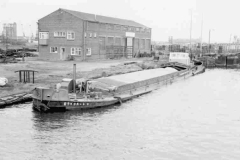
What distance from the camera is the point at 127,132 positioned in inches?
810

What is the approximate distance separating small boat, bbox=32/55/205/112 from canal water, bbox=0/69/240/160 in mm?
720

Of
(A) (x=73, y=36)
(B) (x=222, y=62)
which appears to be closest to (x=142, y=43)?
(B) (x=222, y=62)

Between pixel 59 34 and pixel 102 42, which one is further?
pixel 102 42

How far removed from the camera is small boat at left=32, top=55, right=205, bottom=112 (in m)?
23.7

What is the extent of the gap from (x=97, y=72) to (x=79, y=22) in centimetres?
1903

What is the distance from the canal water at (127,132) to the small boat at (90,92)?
720mm

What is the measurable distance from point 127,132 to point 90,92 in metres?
7.68

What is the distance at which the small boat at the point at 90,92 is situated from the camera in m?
23.7

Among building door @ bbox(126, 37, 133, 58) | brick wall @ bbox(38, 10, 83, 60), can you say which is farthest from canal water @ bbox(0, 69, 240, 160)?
building door @ bbox(126, 37, 133, 58)

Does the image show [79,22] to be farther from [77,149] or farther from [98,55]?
[77,149]

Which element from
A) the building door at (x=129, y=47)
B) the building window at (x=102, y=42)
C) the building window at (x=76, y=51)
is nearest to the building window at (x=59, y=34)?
the building window at (x=76, y=51)

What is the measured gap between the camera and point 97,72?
42.3 m

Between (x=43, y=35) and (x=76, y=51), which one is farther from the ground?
(x=43, y=35)

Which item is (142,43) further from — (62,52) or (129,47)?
(62,52)
